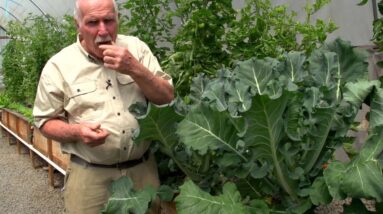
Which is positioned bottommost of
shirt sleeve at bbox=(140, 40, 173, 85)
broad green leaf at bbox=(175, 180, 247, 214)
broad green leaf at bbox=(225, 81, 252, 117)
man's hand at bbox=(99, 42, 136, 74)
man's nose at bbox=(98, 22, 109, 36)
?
broad green leaf at bbox=(175, 180, 247, 214)

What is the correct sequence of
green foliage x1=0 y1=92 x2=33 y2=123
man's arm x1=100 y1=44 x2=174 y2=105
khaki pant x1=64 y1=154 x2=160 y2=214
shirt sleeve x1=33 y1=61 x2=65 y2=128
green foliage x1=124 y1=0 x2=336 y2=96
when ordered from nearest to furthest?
man's arm x1=100 y1=44 x2=174 y2=105 → shirt sleeve x1=33 y1=61 x2=65 y2=128 → khaki pant x1=64 y1=154 x2=160 y2=214 → green foliage x1=124 y1=0 x2=336 y2=96 → green foliage x1=0 y1=92 x2=33 y2=123

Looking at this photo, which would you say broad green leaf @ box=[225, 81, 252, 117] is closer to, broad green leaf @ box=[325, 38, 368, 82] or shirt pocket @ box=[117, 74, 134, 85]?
broad green leaf @ box=[325, 38, 368, 82]

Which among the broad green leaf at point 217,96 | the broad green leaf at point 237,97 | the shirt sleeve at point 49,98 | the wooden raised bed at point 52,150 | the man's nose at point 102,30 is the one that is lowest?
the wooden raised bed at point 52,150

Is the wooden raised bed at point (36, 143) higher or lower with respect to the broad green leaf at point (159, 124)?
lower

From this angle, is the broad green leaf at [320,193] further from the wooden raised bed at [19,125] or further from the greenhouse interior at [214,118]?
the wooden raised bed at [19,125]

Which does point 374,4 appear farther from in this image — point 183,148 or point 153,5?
point 183,148

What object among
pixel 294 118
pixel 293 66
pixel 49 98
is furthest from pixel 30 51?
pixel 294 118

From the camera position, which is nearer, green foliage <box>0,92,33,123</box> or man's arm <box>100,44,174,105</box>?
man's arm <box>100,44,174,105</box>

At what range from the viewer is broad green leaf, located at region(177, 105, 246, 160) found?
1688 mm

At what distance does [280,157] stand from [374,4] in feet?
7.14

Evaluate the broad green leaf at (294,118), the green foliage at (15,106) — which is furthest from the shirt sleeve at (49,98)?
the green foliage at (15,106)

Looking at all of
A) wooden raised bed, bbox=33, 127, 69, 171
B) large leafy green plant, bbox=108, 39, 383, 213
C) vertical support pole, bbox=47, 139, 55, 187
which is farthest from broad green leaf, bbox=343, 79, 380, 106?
vertical support pole, bbox=47, 139, 55, 187

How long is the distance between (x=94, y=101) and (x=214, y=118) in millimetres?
726

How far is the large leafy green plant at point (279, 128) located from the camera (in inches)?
60.2
